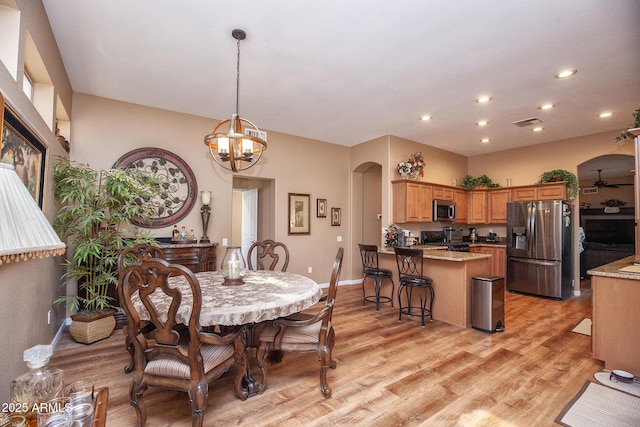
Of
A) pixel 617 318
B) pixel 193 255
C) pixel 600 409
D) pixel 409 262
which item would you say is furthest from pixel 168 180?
pixel 617 318

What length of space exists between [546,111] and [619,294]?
112 inches

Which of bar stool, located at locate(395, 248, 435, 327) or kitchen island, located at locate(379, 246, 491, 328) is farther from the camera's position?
bar stool, located at locate(395, 248, 435, 327)

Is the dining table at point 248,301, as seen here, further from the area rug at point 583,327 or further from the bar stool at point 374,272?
the area rug at point 583,327

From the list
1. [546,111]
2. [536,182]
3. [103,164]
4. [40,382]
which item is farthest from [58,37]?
[536,182]

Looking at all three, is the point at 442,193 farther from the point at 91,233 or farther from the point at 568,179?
the point at 91,233

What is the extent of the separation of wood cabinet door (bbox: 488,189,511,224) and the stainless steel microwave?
94 cm

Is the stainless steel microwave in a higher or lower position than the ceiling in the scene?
lower

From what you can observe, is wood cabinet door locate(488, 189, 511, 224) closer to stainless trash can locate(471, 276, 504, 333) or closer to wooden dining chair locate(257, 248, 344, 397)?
stainless trash can locate(471, 276, 504, 333)

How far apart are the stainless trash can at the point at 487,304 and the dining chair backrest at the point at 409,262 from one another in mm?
695

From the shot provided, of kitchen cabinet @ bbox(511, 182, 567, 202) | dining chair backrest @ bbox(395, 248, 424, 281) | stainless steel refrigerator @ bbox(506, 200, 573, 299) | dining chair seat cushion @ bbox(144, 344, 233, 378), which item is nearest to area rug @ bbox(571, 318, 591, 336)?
stainless steel refrigerator @ bbox(506, 200, 573, 299)

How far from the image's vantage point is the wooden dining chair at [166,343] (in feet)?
5.34

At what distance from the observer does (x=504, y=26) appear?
2537 mm

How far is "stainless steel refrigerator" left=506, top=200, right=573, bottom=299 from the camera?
17.3ft

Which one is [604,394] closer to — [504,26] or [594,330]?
[594,330]
